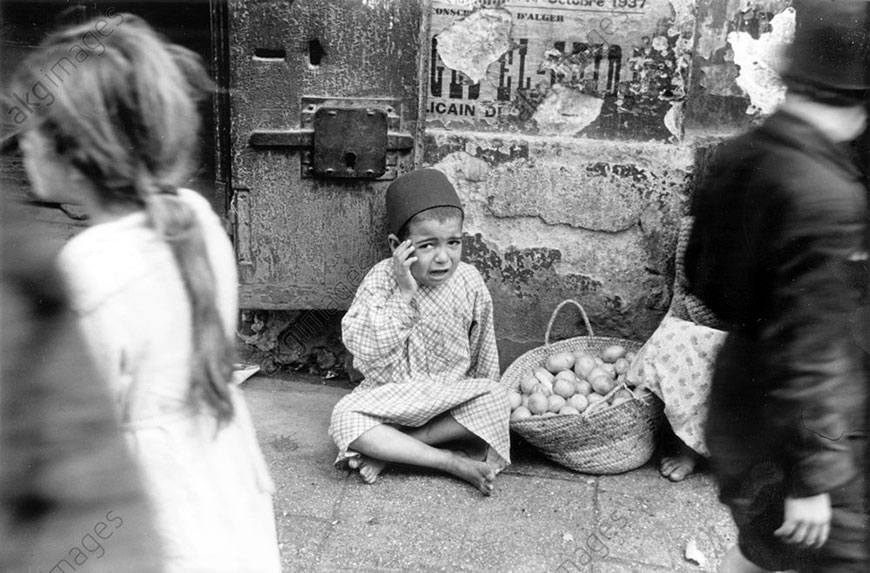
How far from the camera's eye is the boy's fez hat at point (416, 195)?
131 inches

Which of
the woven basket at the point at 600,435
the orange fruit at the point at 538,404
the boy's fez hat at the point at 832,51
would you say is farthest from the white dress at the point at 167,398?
the orange fruit at the point at 538,404

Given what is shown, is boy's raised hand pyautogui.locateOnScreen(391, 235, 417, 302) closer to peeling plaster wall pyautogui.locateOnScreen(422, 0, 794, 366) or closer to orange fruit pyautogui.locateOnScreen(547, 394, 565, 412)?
peeling plaster wall pyautogui.locateOnScreen(422, 0, 794, 366)

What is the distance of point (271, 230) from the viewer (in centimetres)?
378

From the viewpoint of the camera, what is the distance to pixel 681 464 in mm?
3414

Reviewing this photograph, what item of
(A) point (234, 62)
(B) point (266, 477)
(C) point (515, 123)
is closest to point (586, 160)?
(C) point (515, 123)

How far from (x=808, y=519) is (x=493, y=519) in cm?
141

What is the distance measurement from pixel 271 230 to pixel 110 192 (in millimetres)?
2286

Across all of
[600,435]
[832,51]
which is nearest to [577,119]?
[600,435]

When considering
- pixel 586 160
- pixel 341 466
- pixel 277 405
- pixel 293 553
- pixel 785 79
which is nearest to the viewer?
pixel 785 79

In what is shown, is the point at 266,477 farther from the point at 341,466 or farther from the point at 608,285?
the point at 608,285

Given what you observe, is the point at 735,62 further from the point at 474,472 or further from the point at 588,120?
the point at 474,472

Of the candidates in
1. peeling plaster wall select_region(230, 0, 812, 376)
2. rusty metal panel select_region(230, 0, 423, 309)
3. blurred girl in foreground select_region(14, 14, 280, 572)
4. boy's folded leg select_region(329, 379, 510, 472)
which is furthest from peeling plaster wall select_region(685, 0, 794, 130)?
blurred girl in foreground select_region(14, 14, 280, 572)

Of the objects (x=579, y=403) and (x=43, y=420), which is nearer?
(x=43, y=420)

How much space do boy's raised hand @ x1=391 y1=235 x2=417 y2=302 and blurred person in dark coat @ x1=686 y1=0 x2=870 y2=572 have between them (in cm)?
148
